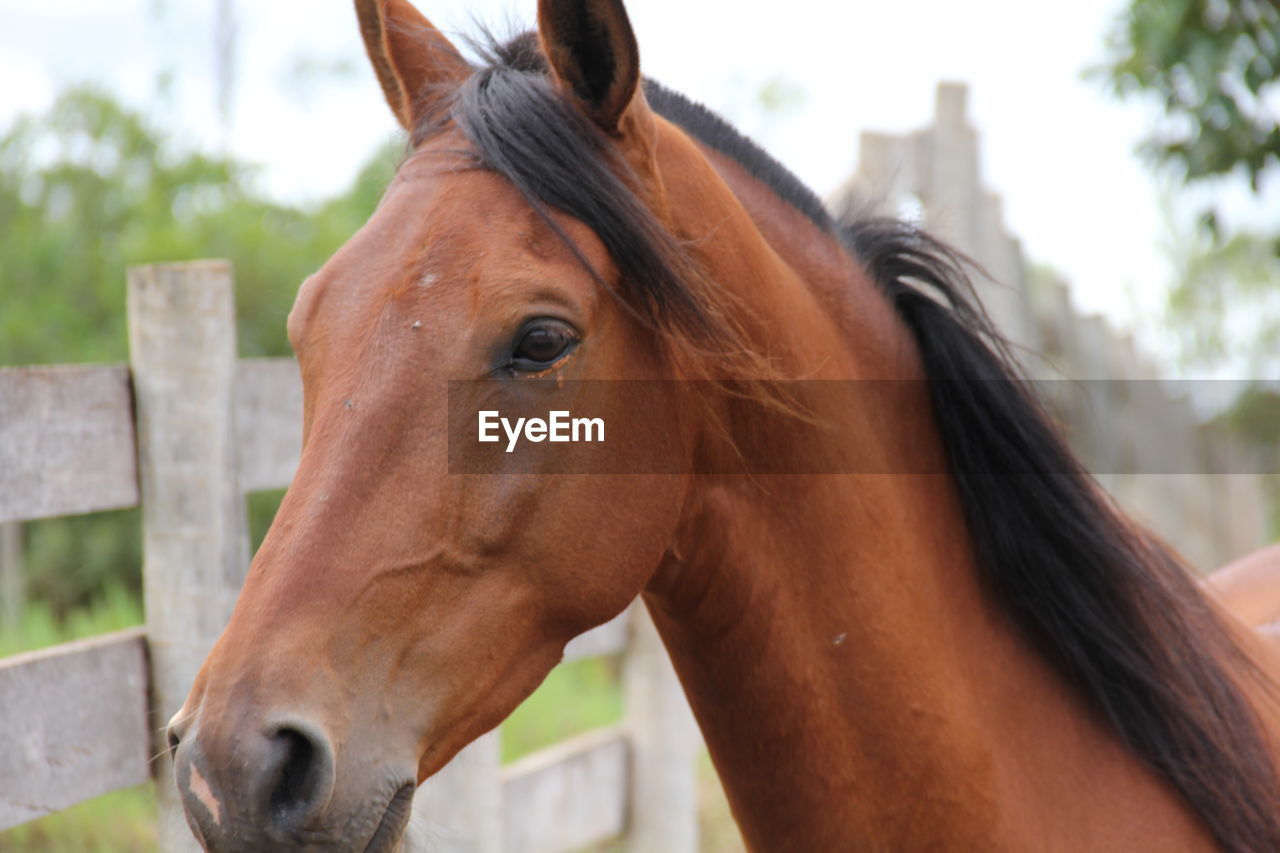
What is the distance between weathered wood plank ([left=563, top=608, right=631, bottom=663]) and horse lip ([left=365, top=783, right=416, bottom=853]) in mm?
2036

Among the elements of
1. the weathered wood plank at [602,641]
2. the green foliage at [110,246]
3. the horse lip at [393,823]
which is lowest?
the weathered wood plank at [602,641]

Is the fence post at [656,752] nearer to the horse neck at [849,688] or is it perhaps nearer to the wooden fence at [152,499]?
the wooden fence at [152,499]

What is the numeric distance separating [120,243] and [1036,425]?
6613 mm

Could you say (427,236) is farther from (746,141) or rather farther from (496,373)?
(746,141)

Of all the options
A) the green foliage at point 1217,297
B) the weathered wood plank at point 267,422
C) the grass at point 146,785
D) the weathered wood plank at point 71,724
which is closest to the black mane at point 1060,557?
the weathered wood plank at point 267,422

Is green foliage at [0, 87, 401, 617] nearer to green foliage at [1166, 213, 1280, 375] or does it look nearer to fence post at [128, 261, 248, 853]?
fence post at [128, 261, 248, 853]

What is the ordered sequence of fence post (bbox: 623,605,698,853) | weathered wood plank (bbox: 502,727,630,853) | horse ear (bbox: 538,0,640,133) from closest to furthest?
horse ear (bbox: 538,0,640,133) < weathered wood plank (bbox: 502,727,630,853) < fence post (bbox: 623,605,698,853)

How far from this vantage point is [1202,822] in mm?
1741

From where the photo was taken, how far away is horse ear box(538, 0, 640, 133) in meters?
1.47

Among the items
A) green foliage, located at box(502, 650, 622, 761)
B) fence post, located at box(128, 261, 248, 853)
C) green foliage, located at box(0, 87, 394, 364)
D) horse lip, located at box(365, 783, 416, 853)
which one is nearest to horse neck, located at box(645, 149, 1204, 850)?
horse lip, located at box(365, 783, 416, 853)

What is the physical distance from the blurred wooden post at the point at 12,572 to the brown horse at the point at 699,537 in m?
5.64

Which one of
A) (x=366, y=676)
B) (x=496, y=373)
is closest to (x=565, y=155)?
(x=496, y=373)

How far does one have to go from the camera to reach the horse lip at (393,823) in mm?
1290

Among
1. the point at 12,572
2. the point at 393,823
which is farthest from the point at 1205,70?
the point at 12,572
